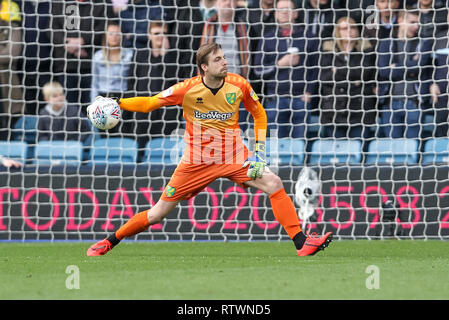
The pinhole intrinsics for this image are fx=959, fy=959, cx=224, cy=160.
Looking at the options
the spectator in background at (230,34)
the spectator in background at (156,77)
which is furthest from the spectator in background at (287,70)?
the spectator in background at (156,77)

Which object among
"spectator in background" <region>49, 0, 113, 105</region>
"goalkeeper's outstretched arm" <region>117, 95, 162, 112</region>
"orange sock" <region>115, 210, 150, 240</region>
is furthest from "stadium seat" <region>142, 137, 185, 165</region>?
"goalkeeper's outstretched arm" <region>117, 95, 162, 112</region>

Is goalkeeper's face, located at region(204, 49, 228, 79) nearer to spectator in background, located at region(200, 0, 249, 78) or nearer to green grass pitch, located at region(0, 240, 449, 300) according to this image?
green grass pitch, located at region(0, 240, 449, 300)

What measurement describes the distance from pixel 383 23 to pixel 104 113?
5.71 m

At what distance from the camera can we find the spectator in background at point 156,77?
41.0ft

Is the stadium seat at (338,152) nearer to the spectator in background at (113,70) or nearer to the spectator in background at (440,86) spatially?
the spectator in background at (440,86)

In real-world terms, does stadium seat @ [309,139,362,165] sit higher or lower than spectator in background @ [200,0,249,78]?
lower

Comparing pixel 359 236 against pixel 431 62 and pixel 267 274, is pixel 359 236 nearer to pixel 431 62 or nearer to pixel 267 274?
pixel 431 62

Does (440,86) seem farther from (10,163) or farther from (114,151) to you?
(10,163)

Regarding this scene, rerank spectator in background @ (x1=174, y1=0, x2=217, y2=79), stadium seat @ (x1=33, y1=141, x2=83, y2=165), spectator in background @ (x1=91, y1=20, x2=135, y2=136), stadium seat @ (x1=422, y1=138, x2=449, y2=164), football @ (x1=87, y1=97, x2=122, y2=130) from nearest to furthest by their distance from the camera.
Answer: football @ (x1=87, y1=97, x2=122, y2=130) → stadium seat @ (x1=422, y1=138, x2=449, y2=164) → stadium seat @ (x1=33, y1=141, x2=83, y2=165) → spectator in background @ (x1=91, y1=20, x2=135, y2=136) → spectator in background @ (x1=174, y1=0, x2=217, y2=79)

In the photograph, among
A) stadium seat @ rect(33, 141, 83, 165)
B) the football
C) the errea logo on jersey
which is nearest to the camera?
the football

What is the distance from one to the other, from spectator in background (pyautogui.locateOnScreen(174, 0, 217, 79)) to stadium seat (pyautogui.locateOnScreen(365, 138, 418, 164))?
8.70 feet

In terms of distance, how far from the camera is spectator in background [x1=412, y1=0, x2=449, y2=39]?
12217 mm

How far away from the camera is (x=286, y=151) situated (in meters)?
12.1

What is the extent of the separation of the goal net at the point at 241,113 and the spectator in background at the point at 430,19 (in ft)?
0.06
